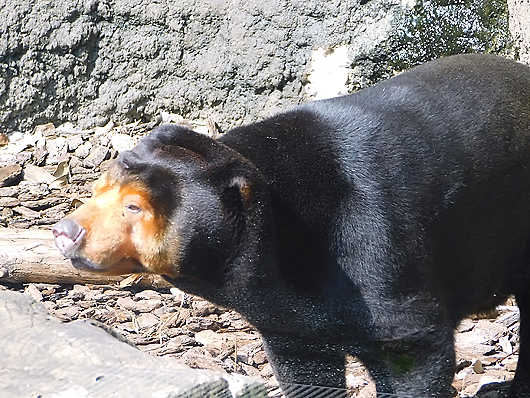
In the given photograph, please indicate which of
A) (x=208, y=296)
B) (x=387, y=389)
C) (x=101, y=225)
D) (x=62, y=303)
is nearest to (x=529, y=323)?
(x=387, y=389)

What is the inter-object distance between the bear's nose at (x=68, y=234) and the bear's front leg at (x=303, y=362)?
109 cm

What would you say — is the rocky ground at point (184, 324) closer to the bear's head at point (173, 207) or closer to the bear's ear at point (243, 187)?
the bear's head at point (173, 207)

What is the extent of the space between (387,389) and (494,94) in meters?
1.41

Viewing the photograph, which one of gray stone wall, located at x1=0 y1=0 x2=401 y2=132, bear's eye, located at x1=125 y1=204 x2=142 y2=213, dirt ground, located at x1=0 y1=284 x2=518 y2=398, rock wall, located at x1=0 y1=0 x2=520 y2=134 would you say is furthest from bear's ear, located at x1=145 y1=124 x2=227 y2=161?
gray stone wall, located at x1=0 y1=0 x2=401 y2=132

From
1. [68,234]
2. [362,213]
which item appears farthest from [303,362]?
[68,234]

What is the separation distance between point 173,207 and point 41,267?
90.0 inches

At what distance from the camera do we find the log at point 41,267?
5.00 meters

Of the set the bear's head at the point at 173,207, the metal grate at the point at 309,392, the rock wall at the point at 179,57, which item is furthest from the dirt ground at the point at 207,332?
the rock wall at the point at 179,57

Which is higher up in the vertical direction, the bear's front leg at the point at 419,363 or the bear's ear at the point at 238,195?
the bear's ear at the point at 238,195

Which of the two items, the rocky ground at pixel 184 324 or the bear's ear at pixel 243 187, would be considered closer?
the bear's ear at pixel 243 187

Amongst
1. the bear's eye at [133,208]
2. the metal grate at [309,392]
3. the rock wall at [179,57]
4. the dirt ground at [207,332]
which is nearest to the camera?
the bear's eye at [133,208]

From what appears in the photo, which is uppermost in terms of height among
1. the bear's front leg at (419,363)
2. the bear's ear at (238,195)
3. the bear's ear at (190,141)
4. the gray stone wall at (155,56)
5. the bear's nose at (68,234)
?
the gray stone wall at (155,56)

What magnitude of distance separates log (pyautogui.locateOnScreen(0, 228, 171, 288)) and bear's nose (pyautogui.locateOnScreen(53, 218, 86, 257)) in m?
2.10

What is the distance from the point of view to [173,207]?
9.97ft
